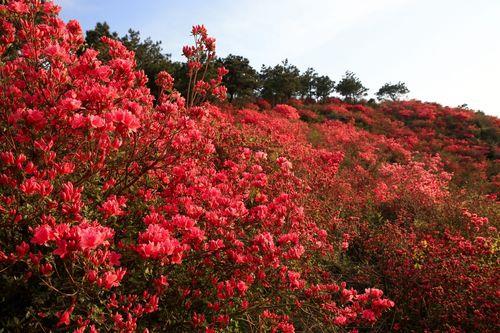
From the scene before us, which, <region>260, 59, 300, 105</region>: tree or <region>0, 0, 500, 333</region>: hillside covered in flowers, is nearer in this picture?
<region>0, 0, 500, 333</region>: hillside covered in flowers

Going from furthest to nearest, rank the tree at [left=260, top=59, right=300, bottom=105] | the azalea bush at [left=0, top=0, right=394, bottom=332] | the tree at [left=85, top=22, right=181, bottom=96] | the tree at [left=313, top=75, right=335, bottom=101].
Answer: the tree at [left=313, top=75, right=335, bottom=101]
the tree at [left=260, top=59, right=300, bottom=105]
the tree at [left=85, top=22, right=181, bottom=96]
the azalea bush at [left=0, top=0, right=394, bottom=332]

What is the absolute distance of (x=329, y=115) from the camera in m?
23.1

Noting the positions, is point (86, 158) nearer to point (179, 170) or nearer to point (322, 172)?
point (179, 170)

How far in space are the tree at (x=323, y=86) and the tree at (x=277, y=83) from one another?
33.0 feet

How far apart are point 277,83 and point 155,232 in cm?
2598

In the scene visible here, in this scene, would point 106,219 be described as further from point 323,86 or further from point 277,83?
point 323,86

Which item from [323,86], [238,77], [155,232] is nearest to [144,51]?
[238,77]

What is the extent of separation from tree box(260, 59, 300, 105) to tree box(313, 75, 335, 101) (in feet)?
33.0

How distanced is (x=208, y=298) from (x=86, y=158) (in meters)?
1.41

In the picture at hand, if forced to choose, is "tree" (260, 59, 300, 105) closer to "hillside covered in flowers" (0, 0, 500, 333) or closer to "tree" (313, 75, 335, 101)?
"tree" (313, 75, 335, 101)

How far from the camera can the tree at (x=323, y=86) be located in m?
37.1

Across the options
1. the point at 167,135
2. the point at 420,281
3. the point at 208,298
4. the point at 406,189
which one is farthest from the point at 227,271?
the point at 406,189

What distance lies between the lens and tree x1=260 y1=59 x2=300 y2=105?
26625 millimetres

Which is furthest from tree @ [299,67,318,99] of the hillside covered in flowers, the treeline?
the hillside covered in flowers
